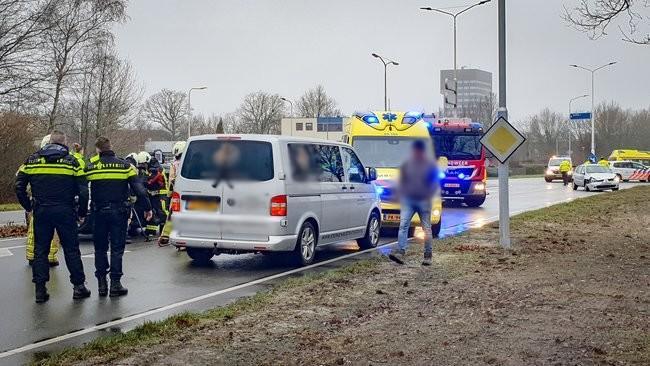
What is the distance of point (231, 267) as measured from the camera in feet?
36.7

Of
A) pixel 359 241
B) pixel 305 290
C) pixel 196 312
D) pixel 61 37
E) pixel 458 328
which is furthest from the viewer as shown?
pixel 61 37

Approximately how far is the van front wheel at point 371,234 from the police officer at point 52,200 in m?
5.91

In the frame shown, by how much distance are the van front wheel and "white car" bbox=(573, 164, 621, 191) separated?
28.4 m

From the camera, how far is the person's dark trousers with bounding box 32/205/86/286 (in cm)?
839

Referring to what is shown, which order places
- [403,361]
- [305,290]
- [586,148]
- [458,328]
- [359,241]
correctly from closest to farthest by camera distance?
[403,361] < [458,328] < [305,290] < [359,241] < [586,148]

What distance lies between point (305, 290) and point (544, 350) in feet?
11.5

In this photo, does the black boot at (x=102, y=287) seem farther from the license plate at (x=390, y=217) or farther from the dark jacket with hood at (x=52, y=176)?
the license plate at (x=390, y=217)

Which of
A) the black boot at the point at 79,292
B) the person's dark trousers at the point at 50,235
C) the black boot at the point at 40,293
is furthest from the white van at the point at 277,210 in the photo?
the black boot at the point at 40,293

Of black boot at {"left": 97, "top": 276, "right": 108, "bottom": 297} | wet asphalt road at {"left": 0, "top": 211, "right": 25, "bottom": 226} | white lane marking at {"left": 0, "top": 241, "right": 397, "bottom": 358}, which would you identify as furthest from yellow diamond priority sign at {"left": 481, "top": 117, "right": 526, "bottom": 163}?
wet asphalt road at {"left": 0, "top": 211, "right": 25, "bottom": 226}

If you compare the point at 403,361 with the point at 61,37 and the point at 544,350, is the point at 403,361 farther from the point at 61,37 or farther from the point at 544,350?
the point at 61,37

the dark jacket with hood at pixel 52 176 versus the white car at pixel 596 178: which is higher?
the dark jacket with hood at pixel 52 176

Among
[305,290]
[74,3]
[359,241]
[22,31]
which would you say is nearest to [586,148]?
[74,3]

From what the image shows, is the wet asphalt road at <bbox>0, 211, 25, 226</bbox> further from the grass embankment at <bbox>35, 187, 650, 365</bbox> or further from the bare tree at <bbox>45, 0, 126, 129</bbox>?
the grass embankment at <bbox>35, 187, 650, 365</bbox>

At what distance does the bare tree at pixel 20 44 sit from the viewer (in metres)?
27.3
